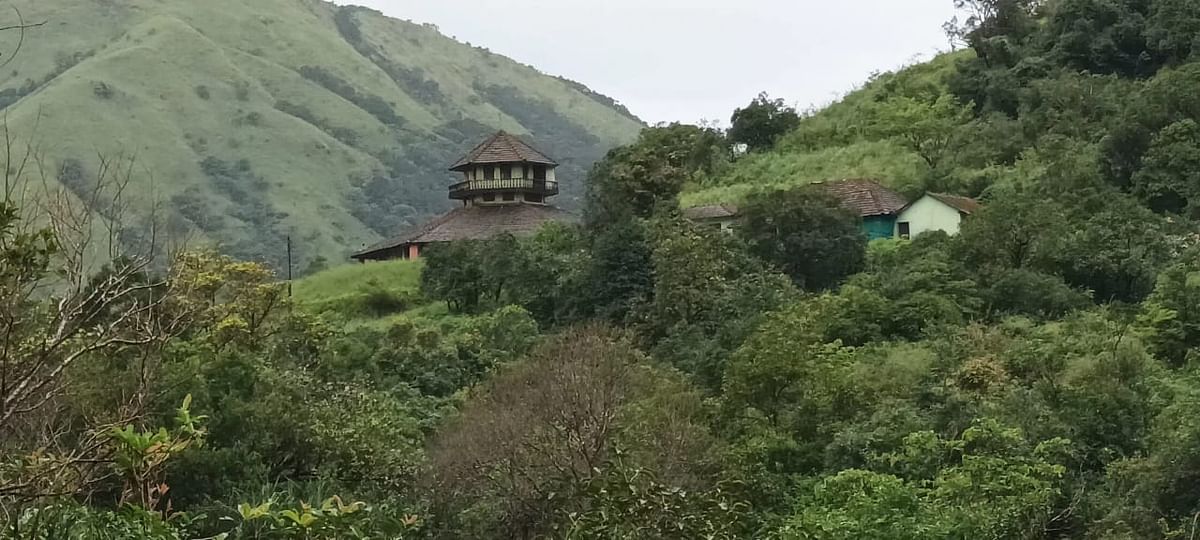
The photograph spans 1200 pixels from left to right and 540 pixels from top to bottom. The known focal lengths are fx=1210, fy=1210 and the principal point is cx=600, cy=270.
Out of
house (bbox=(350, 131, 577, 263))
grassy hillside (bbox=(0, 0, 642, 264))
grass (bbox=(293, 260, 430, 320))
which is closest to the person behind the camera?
grass (bbox=(293, 260, 430, 320))

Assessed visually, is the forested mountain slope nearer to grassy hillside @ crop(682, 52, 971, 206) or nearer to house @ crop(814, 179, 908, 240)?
grassy hillside @ crop(682, 52, 971, 206)

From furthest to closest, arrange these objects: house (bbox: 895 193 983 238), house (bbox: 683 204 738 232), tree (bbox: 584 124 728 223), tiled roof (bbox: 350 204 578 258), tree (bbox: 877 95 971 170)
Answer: tiled roof (bbox: 350 204 578 258), tree (bbox: 877 95 971 170), tree (bbox: 584 124 728 223), house (bbox: 683 204 738 232), house (bbox: 895 193 983 238)

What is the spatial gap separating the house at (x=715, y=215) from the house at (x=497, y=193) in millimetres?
6646

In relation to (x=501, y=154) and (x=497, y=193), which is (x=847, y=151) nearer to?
(x=501, y=154)

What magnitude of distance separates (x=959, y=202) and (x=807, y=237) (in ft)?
12.4

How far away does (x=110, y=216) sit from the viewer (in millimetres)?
5230

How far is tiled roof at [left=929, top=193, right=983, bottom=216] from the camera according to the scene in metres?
21.6

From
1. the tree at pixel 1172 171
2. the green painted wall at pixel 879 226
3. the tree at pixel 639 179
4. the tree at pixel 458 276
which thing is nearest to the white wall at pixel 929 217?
the green painted wall at pixel 879 226

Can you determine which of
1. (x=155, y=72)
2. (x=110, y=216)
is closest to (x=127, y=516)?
(x=110, y=216)

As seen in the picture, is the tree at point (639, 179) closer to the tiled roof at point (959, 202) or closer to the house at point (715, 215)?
the house at point (715, 215)

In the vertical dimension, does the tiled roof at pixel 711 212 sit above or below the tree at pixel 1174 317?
above

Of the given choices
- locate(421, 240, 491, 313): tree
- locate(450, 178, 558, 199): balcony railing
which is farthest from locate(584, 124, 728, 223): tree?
locate(450, 178, 558, 199): balcony railing

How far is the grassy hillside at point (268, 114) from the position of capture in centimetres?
5431

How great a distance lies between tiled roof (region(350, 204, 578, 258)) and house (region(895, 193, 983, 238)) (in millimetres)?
8054
